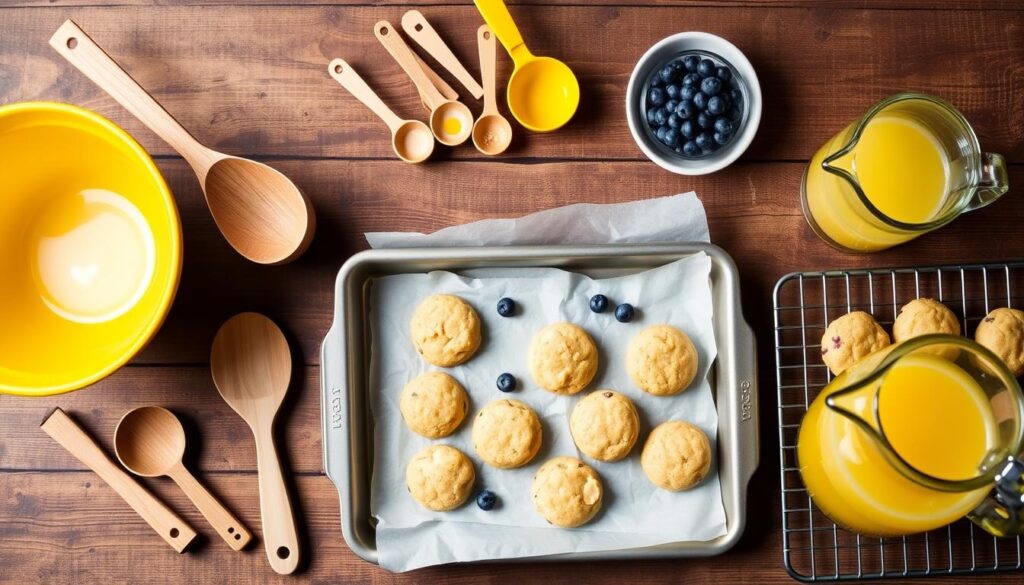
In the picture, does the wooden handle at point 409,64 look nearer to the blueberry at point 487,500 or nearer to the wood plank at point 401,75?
the wood plank at point 401,75

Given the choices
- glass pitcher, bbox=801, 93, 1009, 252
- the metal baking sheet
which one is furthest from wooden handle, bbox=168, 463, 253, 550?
glass pitcher, bbox=801, 93, 1009, 252

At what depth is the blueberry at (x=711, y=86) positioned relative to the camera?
4.01 feet

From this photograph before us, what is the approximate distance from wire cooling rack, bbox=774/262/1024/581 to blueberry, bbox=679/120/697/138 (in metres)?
0.30

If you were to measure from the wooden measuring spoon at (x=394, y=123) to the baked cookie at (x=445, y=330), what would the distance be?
10.6 inches

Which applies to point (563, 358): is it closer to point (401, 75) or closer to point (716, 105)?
point (716, 105)

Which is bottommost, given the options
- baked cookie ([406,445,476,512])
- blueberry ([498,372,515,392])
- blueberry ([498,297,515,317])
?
baked cookie ([406,445,476,512])

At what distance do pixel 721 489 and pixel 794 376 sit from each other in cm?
24

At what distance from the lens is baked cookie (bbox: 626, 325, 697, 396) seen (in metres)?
1.23

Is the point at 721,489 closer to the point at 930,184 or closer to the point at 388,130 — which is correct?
the point at 930,184

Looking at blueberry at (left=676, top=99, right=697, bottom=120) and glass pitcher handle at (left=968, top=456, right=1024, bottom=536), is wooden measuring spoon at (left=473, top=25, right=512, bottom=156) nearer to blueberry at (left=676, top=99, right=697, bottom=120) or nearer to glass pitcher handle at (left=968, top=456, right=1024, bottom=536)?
blueberry at (left=676, top=99, right=697, bottom=120)

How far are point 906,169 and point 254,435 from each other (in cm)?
121

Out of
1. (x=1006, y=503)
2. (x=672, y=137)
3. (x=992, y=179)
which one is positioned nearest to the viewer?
(x=1006, y=503)

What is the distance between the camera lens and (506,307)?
126 cm

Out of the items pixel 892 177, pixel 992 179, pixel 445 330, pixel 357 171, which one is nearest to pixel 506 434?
pixel 445 330
